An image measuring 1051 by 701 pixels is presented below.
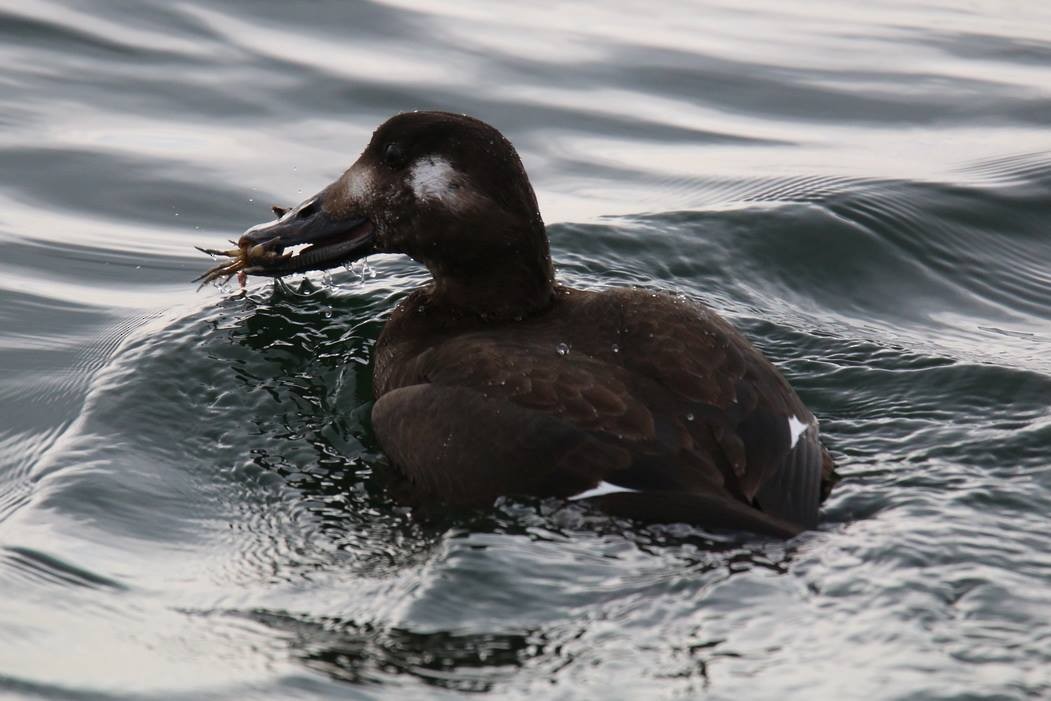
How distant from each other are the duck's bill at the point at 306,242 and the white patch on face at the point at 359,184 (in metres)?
0.09

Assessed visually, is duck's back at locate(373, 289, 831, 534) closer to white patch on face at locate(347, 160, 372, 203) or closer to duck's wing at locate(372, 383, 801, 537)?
duck's wing at locate(372, 383, 801, 537)

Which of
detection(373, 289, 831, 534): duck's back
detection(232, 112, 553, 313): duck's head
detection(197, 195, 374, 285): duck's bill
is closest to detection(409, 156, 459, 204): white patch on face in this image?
detection(232, 112, 553, 313): duck's head

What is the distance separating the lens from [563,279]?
23.4ft

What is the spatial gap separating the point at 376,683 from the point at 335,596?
553mm

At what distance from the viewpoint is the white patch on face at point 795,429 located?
486 cm

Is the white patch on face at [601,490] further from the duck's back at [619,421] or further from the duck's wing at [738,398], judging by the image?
the duck's wing at [738,398]

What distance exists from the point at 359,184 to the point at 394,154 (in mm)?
269

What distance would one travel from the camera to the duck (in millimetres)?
4590

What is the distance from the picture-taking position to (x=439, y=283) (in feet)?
18.5

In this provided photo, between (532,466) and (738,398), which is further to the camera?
(738,398)

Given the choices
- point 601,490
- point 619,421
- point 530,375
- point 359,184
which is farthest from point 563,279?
point 601,490

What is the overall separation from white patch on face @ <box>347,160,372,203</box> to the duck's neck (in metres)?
0.57

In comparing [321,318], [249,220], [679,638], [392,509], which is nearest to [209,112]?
[249,220]

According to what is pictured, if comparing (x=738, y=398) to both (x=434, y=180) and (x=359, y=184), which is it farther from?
(x=359, y=184)
